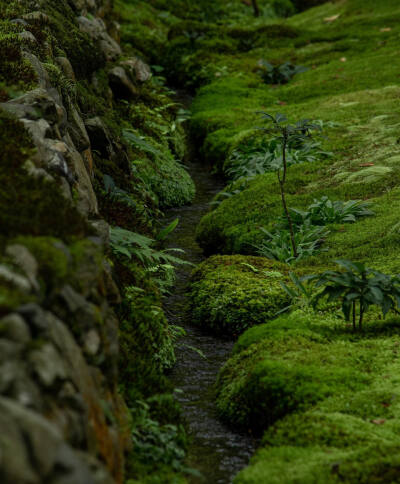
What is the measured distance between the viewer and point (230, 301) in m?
6.95

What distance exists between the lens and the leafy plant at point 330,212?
8.71 metres

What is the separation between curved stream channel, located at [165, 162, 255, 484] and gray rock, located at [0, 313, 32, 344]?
2.17 meters

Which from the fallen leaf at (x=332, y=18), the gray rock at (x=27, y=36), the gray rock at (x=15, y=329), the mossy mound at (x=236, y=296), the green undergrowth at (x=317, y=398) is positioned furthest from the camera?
the fallen leaf at (x=332, y=18)

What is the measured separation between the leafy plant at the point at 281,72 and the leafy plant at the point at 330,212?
1086 centimetres

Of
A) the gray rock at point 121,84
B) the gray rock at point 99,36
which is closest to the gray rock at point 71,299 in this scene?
the gray rock at point 99,36

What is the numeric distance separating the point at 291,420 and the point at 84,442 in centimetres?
231

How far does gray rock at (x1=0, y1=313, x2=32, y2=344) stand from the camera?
2477 millimetres

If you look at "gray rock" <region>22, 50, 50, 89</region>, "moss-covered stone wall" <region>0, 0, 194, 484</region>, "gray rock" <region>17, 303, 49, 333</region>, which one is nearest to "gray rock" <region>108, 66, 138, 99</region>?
"moss-covered stone wall" <region>0, 0, 194, 484</region>

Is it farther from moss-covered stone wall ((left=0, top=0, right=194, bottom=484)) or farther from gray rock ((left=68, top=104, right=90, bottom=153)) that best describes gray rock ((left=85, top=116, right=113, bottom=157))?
gray rock ((left=68, top=104, right=90, bottom=153))

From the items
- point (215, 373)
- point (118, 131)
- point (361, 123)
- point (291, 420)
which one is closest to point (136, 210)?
point (118, 131)

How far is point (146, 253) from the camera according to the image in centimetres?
646

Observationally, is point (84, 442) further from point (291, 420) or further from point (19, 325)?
point (291, 420)

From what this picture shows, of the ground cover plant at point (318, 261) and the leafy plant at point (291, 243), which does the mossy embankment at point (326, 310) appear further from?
the leafy plant at point (291, 243)

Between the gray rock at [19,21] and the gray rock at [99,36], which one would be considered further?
the gray rock at [99,36]
